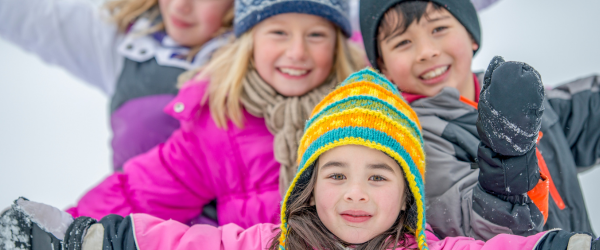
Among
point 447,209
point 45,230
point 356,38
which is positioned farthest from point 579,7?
point 45,230

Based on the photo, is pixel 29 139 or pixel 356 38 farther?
pixel 29 139

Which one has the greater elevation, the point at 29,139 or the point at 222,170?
the point at 222,170

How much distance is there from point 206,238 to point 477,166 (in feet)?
2.96

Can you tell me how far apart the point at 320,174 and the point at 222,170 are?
70 centimetres

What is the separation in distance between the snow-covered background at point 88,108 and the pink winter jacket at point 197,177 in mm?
1415

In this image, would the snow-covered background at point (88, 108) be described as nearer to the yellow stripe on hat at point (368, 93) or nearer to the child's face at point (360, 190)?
the yellow stripe on hat at point (368, 93)

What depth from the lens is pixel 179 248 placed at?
4.79ft

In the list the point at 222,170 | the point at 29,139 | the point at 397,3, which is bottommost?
the point at 29,139

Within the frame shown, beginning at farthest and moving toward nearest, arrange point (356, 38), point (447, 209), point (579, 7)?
point (579, 7) → point (356, 38) → point (447, 209)

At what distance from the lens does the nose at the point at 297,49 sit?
1922 mm

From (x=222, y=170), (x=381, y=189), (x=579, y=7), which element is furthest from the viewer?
(x=579, y=7)

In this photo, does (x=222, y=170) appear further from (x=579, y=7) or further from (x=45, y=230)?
(x=579, y=7)

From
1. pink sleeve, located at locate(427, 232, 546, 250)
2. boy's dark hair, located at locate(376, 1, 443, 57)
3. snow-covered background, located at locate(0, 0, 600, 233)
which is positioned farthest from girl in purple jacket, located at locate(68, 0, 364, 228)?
snow-covered background, located at locate(0, 0, 600, 233)

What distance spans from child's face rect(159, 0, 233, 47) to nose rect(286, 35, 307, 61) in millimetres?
668
